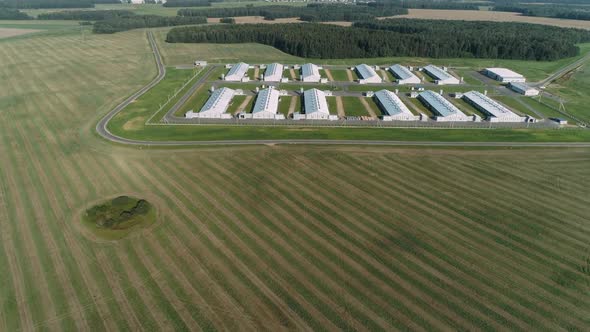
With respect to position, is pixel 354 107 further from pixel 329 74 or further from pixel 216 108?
pixel 329 74

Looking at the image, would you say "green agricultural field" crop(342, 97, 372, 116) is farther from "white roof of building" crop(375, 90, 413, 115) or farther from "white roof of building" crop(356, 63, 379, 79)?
"white roof of building" crop(356, 63, 379, 79)

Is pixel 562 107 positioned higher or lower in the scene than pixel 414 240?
higher

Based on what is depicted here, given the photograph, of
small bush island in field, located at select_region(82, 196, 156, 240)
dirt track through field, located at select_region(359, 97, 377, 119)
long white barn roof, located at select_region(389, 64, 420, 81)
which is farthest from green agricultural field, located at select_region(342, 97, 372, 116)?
small bush island in field, located at select_region(82, 196, 156, 240)

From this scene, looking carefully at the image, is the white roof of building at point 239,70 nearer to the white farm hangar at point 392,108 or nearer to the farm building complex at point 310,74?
the farm building complex at point 310,74

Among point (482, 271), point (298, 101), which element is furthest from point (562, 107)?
point (482, 271)

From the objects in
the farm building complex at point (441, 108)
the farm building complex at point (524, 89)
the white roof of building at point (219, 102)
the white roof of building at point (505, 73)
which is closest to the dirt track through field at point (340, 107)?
the farm building complex at point (441, 108)

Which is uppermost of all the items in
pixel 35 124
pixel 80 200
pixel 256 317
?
pixel 35 124

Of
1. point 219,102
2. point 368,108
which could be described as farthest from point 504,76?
point 219,102

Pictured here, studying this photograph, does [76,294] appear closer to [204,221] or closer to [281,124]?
[204,221]
